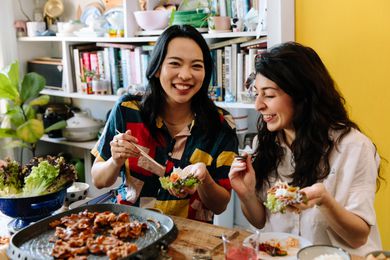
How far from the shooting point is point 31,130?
12.1 ft

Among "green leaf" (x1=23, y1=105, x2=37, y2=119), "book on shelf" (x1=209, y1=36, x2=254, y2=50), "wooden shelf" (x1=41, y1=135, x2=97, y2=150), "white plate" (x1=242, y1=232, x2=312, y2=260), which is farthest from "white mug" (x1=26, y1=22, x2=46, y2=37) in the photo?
"white plate" (x1=242, y1=232, x2=312, y2=260)

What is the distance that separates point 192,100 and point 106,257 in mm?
909

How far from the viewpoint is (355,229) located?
1.52 m

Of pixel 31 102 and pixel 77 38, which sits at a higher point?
pixel 77 38

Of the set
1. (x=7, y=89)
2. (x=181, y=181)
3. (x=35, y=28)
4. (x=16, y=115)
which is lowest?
(x=16, y=115)

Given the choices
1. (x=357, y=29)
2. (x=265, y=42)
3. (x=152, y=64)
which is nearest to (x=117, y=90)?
(x=265, y=42)

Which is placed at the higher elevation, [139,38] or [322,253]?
[139,38]

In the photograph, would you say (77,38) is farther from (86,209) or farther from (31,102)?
(86,209)

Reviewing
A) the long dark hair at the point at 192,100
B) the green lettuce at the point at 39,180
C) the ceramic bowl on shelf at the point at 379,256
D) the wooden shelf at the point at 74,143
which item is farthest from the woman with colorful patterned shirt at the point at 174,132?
the wooden shelf at the point at 74,143

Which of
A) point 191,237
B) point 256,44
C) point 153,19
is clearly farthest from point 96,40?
point 191,237

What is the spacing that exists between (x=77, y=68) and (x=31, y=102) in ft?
1.50

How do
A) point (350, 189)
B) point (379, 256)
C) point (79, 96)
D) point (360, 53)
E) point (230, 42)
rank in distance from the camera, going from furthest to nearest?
point (79, 96), point (230, 42), point (360, 53), point (350, 189), point (379, 256)

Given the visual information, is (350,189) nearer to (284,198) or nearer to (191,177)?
(284,198)

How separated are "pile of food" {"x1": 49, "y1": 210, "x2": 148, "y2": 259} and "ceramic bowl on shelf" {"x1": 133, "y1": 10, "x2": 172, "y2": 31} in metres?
1.74
